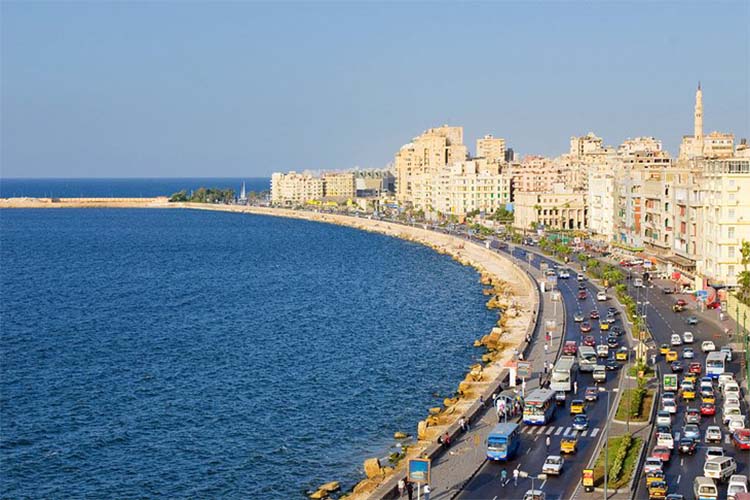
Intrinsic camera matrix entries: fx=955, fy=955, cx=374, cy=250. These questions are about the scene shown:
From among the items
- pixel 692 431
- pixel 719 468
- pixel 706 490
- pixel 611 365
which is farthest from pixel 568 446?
pixel 611 365

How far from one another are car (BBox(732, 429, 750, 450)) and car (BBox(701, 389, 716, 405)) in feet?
13.9

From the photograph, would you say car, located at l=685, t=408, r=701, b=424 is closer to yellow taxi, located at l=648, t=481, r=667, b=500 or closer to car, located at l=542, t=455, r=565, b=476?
car, located at l=542, t=455, r=565, b=476

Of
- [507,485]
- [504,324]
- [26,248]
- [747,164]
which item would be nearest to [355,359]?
[504,324]

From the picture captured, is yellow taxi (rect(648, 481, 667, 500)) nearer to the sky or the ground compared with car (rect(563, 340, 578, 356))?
nearer to the ground

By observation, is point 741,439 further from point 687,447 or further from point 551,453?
point 551,453

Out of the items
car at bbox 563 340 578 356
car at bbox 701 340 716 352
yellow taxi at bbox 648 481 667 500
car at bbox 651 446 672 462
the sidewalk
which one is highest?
car at bbox 701 340 716 352

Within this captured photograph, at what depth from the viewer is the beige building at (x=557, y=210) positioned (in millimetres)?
124062

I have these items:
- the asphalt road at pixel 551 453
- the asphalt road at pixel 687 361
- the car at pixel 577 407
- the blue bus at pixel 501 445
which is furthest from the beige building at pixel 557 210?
the blue bus at pixel 501 445

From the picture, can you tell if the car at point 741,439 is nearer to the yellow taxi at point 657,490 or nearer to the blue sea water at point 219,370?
the yellow taxi at point 657,490

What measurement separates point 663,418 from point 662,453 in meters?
3.84

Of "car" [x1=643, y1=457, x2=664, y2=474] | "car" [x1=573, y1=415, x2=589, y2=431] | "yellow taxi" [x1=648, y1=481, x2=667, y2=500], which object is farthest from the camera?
"car" [x1=573, y1=415, x2=589, y2=431]

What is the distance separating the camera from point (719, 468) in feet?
90.7

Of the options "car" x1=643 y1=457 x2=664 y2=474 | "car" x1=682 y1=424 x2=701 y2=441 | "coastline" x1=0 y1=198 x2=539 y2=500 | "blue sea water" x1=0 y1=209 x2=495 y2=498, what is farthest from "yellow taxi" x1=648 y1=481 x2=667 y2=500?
"blue sea water" x1=0 y1=209 x2=495 y2=498

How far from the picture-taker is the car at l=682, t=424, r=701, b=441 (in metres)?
31.6
